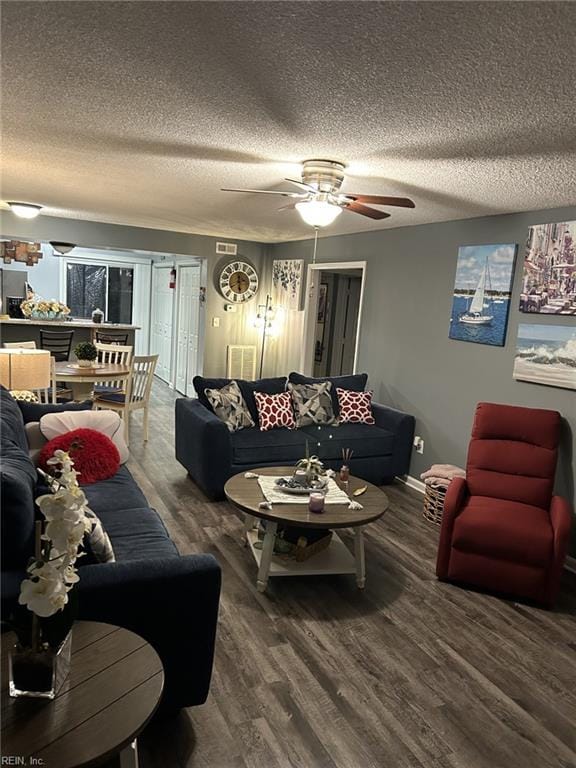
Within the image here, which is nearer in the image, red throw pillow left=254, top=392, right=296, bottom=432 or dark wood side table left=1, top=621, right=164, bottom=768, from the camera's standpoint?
dark wood side table left=1, top=621, right=164, bottom=768

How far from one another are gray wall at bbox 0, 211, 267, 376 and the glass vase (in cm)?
611

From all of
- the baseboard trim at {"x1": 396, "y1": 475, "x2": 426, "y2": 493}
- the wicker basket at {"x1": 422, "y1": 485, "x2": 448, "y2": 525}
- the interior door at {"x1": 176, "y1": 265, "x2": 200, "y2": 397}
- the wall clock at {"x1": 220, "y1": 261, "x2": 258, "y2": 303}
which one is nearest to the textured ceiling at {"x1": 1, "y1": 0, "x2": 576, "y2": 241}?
the wicker basket at {"x1": 422, "y1": 485, "x2": 448, "y2": 525}

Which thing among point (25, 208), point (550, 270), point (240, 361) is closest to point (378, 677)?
point (550, 270)

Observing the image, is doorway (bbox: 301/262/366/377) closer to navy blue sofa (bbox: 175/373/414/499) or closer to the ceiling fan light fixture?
navy blue sofa (bbox: 175/373/414/499)

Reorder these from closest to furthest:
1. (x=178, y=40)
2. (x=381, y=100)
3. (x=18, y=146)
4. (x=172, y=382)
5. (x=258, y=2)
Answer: (x=258, y=2), (x=178, y=40), (x=381, y=100), (x=18, y=146), (x=172, y=382)

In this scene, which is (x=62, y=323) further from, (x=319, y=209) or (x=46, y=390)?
(x=319, y=209)

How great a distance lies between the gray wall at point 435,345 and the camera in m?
4.01

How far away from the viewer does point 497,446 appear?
3723mm

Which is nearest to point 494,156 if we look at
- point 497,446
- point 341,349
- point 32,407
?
point 497,446

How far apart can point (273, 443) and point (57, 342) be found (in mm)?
3834

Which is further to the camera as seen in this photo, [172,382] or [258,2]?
[172,382]

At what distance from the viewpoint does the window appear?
1045 cm

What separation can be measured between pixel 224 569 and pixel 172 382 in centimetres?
608

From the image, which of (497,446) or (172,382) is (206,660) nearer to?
(497,446)
